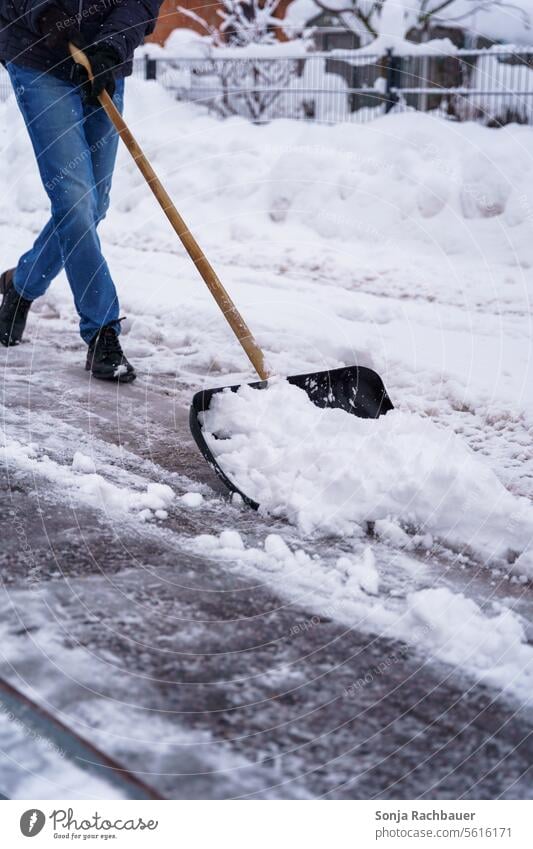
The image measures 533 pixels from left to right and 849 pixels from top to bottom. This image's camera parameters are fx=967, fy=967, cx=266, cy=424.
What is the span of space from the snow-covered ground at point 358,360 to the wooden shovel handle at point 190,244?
36 cm

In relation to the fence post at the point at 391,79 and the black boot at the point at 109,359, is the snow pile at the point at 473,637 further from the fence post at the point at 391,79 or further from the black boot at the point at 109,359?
the fence post at the point at 391,79

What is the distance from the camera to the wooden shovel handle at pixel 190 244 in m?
2.97

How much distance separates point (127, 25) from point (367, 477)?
6.47ft

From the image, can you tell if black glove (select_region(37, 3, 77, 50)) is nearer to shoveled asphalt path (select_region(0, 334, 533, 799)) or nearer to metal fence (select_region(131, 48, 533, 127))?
shoveled asphalt path (select_region(0, 334, 533, 799))

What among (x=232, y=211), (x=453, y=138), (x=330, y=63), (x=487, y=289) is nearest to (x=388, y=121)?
(x=453, y=138)

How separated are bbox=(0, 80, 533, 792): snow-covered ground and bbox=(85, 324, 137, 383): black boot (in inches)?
2.9

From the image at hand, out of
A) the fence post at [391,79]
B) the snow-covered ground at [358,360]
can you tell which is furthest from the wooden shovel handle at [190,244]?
the fence post at [391,79]

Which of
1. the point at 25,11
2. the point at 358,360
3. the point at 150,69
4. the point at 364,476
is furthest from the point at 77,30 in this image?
the point at 150,69

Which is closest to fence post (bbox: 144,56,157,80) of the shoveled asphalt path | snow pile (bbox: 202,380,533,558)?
snow pile (bbox: 202,380,533,558)

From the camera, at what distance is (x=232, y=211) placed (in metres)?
8.09

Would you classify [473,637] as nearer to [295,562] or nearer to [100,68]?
[295,562]

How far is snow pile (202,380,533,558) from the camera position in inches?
90.9

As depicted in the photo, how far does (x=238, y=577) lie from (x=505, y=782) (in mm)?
765

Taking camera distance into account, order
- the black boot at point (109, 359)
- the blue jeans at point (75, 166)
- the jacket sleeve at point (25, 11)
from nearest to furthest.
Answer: the jacket sleeve at point (25, 11), the blue jeans at point (75, 166), the black boot at point (109, 359)
